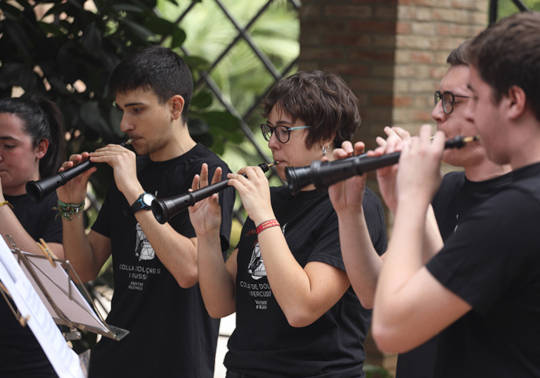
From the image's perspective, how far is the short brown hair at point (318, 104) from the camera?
73.6 inches

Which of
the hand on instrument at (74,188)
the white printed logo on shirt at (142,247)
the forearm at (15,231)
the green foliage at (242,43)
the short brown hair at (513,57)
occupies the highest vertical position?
the short brown hair at (513,57)

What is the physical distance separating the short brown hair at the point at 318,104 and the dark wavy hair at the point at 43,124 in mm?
902

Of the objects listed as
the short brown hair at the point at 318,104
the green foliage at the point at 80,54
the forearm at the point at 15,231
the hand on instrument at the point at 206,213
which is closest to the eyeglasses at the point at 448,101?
the short brown hair at the point at 318,104

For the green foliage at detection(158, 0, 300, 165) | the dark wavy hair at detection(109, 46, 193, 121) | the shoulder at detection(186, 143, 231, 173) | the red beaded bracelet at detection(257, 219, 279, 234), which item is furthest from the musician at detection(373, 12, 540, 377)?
the green foliage at detection(158, 0, 300, 165)

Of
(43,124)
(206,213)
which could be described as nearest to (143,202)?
(206,213)

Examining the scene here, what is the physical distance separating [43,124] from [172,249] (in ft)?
2.49

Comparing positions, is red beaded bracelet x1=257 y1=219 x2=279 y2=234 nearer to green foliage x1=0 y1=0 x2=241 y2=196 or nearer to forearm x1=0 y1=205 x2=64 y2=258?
forearm x1=0 y1=205 x2=64 y2=258

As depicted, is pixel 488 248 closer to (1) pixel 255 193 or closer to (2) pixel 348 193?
(2) pixel 348 193

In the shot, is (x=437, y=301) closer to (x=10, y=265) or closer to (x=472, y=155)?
(x=472, y=155)

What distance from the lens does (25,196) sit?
238cm

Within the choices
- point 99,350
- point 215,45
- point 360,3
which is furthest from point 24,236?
point 215,45

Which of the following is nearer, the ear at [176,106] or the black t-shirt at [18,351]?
the black t-shirt at [18,351]

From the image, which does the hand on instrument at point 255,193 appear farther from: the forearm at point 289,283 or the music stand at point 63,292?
the music stand at point 63,292

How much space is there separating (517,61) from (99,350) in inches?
60.7
